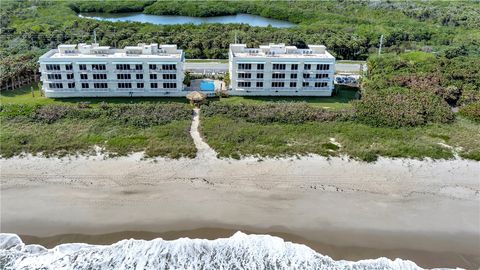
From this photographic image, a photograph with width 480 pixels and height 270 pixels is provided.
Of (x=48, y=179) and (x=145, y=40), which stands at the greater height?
(x=145, y=40)

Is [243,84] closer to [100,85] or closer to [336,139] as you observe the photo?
[336,139]

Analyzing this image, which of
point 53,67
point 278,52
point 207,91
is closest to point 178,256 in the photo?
point 207,91

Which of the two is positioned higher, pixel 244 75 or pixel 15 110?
pixel 244 75

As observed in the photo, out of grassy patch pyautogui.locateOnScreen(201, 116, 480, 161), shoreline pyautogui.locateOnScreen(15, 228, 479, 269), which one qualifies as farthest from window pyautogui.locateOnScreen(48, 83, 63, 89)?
shoreline pyautogui.locateOnScreen(15, 228, 479, 269)

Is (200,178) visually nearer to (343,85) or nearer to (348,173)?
(348,173)

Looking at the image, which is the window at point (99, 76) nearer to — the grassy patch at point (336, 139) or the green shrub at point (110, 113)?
the green shrub at point (110, 113)

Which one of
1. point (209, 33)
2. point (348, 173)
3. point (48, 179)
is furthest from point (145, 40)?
point (348, 173)
